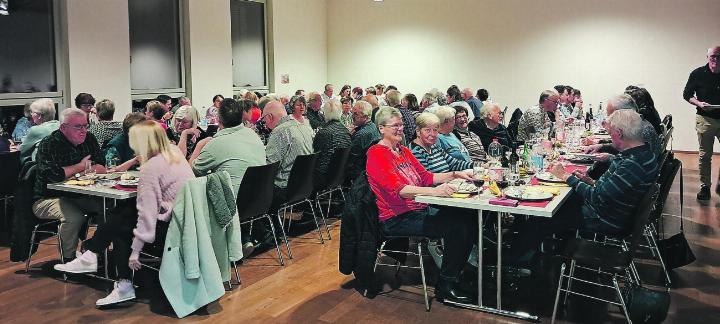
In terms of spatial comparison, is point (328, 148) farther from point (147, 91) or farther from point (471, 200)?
point (147, 91)

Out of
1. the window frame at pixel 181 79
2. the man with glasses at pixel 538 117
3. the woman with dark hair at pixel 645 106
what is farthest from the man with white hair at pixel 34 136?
the woman with dark hair at pixel 645 106

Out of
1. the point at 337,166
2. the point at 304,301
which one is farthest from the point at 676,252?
the point at 337,166

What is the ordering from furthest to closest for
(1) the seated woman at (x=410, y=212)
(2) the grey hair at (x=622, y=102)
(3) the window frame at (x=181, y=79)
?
(3) the window frame at (x=181, y=79) < (2) the grey hair at (x=622, y=102) < (1) the seated woman at (x=410, y=212)

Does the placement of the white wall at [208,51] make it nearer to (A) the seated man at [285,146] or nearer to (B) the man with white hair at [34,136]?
(B) the man with white hair at [34,136]

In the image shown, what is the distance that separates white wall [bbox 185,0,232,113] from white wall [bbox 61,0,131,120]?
56.1 inches

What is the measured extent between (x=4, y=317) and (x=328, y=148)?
10.0 ft

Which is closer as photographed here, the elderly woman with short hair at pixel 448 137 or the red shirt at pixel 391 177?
the red shirt at pixel 391 177

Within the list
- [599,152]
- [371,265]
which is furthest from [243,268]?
[599,152]

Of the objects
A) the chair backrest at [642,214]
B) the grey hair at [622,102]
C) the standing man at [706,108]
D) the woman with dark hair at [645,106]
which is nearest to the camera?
the chair backrest at [642,214]

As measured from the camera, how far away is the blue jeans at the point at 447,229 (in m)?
3.90

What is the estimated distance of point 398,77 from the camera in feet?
48.2

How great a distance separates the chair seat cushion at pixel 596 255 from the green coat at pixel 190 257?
85.1 inches

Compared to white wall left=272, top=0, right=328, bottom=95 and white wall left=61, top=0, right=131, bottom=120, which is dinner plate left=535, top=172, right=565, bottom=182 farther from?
white wall left=272, top=0, right=328, bottom=95

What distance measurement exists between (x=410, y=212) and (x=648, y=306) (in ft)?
4.93
